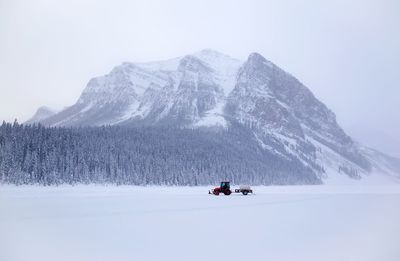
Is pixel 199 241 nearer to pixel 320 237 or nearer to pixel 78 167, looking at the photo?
pixel 320 237

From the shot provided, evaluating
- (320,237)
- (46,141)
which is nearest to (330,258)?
(320,237)

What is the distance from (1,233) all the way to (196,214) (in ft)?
51.8

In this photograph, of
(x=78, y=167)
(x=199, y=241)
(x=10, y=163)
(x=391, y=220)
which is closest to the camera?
(x=199, y=241)

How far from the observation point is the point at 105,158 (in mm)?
121125

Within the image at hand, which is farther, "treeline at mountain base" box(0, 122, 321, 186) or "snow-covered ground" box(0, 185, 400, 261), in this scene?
"treeline at mountain base" box(0, 122, 321, 186)

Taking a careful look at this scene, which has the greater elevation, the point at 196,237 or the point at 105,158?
Answer: the point at 105,158

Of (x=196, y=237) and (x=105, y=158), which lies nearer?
(x=196, y=237)

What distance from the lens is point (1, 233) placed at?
78.7ft

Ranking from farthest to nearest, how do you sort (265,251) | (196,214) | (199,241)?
(196,214) < (199,241) < (265,251)

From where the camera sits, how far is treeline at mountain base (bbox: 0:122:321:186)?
327 feet

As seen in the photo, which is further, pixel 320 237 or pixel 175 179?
pixel 175 179

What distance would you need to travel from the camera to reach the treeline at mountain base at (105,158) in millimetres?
99562

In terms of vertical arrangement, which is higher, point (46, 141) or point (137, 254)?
point (46, 141)

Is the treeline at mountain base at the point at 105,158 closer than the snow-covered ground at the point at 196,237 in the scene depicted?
No
